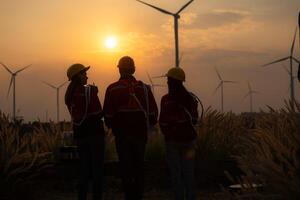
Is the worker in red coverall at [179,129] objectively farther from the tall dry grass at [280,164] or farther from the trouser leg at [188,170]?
the tall dry grass at [280,164]

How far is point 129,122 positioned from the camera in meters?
9.98

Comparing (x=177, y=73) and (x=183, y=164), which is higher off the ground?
(x=177, y=73)

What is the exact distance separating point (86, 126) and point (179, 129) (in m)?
1.45

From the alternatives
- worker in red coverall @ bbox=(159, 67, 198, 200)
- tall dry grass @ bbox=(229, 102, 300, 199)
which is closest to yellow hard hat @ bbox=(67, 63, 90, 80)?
worker in red coverall @ bbox=(159, 67, 198, 200)

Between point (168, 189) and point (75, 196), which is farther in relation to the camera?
point (168, 189)

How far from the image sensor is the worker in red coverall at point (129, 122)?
9.99 meters

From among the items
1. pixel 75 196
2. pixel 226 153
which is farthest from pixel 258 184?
pixel 226 153

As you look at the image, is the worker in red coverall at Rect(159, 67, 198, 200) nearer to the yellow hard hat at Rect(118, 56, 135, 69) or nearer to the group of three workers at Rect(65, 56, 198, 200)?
the group of three workers at Rect(65, 56, 198, 200)

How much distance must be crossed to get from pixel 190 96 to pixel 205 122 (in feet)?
22.0

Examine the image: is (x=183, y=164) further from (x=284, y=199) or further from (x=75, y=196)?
(x=75, y=196)

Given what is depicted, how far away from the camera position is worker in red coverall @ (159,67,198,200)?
984 cm

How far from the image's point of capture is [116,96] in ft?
33.1

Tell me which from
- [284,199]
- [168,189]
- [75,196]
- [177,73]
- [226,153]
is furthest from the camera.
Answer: [226,153]

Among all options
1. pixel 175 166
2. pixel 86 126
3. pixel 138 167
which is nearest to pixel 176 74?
pixel 175 166
